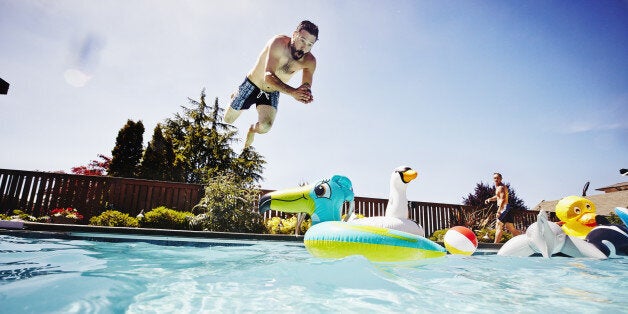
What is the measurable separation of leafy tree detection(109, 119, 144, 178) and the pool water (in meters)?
12.2

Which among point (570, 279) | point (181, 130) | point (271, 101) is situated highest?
point (181, 130)

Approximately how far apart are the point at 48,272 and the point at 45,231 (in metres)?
3.90

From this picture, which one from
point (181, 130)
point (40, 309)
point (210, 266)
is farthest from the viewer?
point (181, 130)

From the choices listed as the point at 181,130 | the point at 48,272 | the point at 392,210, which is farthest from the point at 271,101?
the point at 181,130

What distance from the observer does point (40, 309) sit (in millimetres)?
1359

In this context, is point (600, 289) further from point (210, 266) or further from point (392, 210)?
point (210, 266)

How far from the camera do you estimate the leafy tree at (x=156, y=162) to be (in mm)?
14094

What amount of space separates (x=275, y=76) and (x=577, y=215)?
642 cm

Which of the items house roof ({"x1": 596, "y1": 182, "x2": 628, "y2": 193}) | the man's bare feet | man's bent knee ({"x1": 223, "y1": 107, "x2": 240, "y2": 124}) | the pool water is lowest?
the pool water

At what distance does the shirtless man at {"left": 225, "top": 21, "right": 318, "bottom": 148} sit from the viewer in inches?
131

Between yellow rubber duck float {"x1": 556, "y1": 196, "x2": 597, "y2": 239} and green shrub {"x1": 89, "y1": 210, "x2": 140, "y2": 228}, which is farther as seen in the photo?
green shrub {"x1": 89, "y1": 210, "x2": 140, "y2": 228}

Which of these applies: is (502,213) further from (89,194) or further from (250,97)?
(89,194)

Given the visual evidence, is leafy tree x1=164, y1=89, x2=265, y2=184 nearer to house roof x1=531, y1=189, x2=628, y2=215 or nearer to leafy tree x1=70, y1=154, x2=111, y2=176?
leafy tree x1=70, y1=154, x2=111, y2=176

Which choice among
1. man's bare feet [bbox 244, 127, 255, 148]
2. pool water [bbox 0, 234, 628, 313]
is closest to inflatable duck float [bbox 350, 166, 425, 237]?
pool water [bbox 0, 234, 628, 313]
